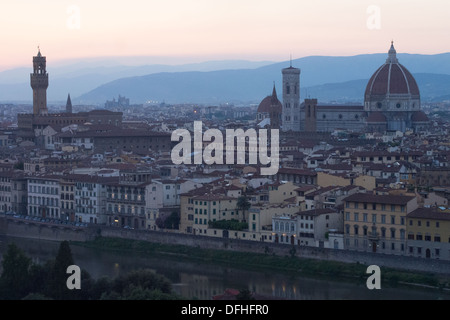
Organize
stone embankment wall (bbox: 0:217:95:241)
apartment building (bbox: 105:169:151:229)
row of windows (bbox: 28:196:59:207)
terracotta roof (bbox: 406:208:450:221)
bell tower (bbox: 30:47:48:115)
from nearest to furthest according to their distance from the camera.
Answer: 1. terracotta roof (bbox: 406:208:450:221)
2. apartment building (bbox: 105:169:151:229)
3. stone embankment wall (bbox: 0:217:95:241)
4. row of windows (bbox: 28:196:59:207)
5. bell tower (bbox: 30:47:48:115)

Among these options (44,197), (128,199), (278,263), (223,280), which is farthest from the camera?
(44,197)

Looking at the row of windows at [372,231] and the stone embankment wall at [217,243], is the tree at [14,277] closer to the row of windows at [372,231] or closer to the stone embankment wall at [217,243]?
the stone embankment wall at [217,243]

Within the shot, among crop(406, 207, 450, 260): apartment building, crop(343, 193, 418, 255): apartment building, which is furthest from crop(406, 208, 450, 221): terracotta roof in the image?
crop(343, 193, 418, 255): apartment building

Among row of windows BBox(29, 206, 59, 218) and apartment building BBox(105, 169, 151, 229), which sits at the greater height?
apartment building BBox(105, 169, 151, 229)

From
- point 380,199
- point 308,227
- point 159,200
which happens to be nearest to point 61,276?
point 308,227

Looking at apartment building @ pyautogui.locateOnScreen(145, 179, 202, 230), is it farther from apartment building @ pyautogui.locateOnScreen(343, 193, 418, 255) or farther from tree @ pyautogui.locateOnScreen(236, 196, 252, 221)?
apartment building @ pyautogui.locateOnScreen(343, 193, 418, 255)

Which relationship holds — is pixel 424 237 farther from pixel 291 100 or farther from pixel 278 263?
pixel 291 100
